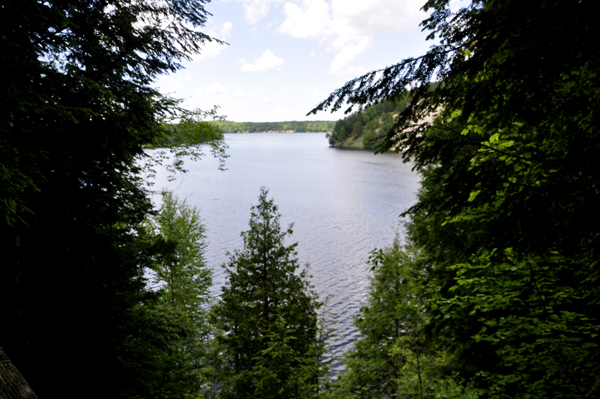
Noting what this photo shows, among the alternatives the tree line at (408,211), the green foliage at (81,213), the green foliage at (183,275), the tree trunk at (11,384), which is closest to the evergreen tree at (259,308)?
the tree line at (408,211)

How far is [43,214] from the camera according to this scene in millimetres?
5973

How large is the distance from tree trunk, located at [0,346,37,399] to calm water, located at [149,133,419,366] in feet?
65.4

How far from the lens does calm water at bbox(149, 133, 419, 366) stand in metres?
26.0

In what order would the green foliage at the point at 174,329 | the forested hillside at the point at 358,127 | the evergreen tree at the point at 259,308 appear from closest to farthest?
the green foliage at the point at 174,329 → the evergreen tree at the point at 259,308 → the forested hillside at the point at 358,127

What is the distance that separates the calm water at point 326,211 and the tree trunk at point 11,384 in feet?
65.4

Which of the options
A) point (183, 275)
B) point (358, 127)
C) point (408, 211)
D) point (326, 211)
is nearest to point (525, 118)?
point (408, 211)

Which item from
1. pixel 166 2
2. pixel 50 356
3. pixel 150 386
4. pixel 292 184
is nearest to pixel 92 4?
pixel 166 2

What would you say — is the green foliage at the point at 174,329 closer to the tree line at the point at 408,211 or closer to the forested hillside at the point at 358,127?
the tree line at the point at 408,211

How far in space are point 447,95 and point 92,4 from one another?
7508 mm

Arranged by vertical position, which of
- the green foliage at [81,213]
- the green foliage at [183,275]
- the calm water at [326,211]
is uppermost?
the green foliage at [81,213]

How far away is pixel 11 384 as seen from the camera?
1.12 m

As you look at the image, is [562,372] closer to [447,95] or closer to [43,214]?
[447,95]

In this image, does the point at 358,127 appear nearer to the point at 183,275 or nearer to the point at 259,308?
the point at 183,275

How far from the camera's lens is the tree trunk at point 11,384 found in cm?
108
